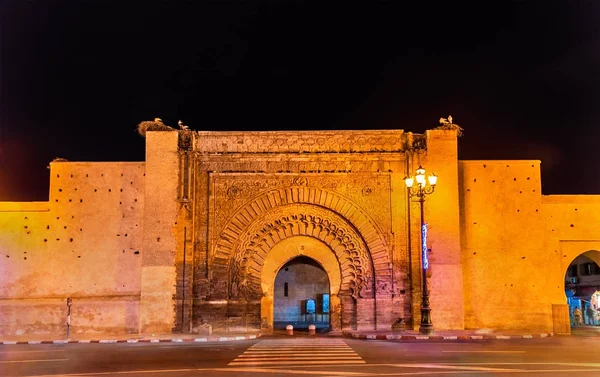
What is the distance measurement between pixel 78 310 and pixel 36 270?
1913mm

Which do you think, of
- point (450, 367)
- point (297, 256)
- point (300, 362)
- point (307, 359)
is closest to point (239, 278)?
point (297, 256)

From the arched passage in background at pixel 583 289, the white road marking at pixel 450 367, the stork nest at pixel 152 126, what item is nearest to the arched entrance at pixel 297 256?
the stork nest at pixel 152 126

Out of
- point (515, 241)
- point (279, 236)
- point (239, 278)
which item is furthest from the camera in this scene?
point (515, 241)

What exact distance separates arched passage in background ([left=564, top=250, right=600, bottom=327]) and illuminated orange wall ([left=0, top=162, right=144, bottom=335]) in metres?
17.5

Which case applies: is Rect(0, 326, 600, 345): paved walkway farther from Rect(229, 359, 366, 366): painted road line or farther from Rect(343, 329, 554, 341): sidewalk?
Rect(229, 359, 366, 366): painted road line

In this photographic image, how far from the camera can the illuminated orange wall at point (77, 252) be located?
66.3ft

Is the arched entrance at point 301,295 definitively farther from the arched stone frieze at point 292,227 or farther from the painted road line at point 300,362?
the painted road line at point 300,362

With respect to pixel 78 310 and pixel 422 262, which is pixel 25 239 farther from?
pixel 422 262

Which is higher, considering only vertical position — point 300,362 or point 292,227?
point 292,227

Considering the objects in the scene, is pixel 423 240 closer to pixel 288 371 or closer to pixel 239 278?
pixel 239 278

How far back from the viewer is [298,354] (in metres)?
13.1

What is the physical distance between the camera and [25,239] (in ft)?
68.2

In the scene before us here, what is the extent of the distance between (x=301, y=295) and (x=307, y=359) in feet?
69.7

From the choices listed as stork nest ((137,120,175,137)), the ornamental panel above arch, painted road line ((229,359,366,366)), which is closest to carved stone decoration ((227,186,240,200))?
the ornamental panel above arch
